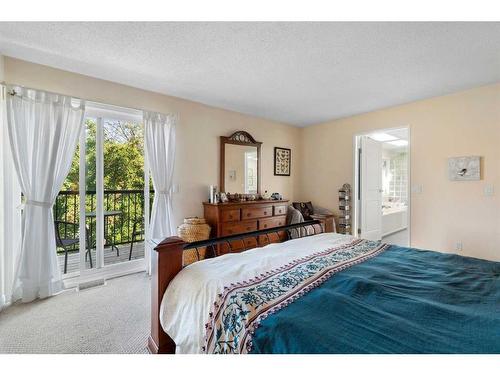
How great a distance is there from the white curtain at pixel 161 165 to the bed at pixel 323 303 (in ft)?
5.97

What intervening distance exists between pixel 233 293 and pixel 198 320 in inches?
9.4

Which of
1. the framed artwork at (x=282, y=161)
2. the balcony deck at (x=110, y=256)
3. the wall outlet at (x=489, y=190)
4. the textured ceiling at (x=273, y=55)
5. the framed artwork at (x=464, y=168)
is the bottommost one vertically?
the balcony deck at (x=110, y=256)

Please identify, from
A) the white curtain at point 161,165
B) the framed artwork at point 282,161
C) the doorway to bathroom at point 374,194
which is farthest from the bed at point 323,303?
the framed artwork at point 282,161

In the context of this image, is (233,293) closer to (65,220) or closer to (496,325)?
(496,325)

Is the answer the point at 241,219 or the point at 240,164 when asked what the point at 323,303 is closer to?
the point at 241,219

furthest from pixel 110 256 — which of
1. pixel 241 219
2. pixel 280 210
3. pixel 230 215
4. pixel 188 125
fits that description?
pixel 280 210

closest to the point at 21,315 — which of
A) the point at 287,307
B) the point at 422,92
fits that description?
the point at 287,307

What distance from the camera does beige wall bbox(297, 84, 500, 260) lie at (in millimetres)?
3039

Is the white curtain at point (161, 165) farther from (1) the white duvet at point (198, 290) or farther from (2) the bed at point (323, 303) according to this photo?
(1) the white duvet at point (198, 290)

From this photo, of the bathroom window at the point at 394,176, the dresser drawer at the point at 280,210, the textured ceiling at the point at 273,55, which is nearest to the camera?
the textured ceiling at the point at 273,55

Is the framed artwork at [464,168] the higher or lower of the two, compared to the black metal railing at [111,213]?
higher

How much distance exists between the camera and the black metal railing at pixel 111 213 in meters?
2.95

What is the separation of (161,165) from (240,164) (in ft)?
4.62

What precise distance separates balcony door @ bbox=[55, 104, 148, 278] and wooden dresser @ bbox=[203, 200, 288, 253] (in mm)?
947
